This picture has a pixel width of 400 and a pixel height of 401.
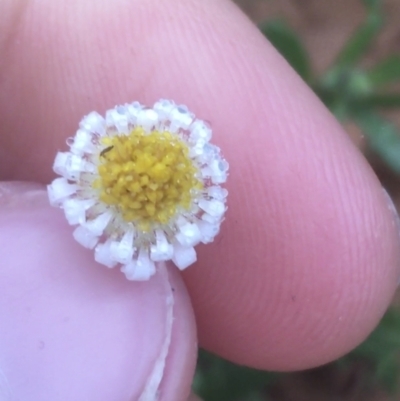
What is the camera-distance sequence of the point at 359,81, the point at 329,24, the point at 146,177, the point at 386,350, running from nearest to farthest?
the point at 146,177 < the point at 386,350 < the point at 359,81 < the point at 329,24

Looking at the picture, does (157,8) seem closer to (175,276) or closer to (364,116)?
(175,276)

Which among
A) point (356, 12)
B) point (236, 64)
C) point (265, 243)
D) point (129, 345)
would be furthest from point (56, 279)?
point (356, 12)

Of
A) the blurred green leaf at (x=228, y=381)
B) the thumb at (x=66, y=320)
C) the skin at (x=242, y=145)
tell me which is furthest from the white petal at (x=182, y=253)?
the blurred green leaf at (x=228, y=381)

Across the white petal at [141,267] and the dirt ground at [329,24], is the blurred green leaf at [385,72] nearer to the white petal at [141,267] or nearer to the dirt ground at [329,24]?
the dirt ground at [329,24]

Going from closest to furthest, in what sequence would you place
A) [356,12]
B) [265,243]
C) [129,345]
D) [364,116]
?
[129,345] < [265,243] < [364,116] < [356,12]

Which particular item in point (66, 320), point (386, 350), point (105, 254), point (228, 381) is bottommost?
point (228, 381)

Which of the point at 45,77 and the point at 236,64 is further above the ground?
the point at 236,64

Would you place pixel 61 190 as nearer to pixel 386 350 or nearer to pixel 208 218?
pixel 208 218

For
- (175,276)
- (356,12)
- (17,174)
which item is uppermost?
(356,12)

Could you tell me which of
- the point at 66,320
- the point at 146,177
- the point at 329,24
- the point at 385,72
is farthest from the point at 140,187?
the point at 329,24
